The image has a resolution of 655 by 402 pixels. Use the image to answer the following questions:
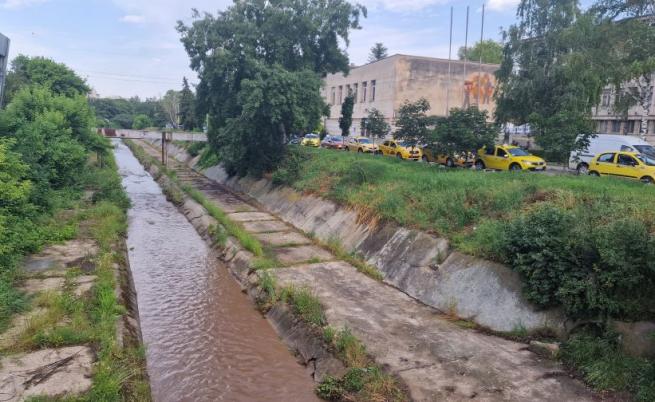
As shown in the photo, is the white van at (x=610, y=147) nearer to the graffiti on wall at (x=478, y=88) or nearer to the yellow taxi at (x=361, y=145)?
the yellow taxi at (x=361, y=145)

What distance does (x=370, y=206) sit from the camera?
17.1 m

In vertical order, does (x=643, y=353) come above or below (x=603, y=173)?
below

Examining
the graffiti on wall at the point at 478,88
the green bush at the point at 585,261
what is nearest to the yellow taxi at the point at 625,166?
the green bush at the point at 585,261

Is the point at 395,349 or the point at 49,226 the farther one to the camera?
the point at 49,226

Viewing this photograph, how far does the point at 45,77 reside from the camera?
109 feet

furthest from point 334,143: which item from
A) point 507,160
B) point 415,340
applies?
point 415,340

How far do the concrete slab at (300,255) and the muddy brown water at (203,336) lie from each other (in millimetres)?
1910

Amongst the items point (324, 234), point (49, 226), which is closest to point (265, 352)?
point (324, 234)

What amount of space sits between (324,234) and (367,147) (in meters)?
20.3

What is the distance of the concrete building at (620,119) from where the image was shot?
134 ft

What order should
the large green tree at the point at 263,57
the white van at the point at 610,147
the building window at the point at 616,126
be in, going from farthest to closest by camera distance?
the building window at the point at 616,126 < the large green tree at the point at 263,57 < the white van at the point at 610,147

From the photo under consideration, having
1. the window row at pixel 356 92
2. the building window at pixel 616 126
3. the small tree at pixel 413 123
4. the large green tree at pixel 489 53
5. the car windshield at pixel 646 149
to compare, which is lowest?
the car windshield at pixel 646 149

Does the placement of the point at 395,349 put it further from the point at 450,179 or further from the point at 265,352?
the point at 450,179

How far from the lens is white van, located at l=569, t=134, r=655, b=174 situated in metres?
24.5
